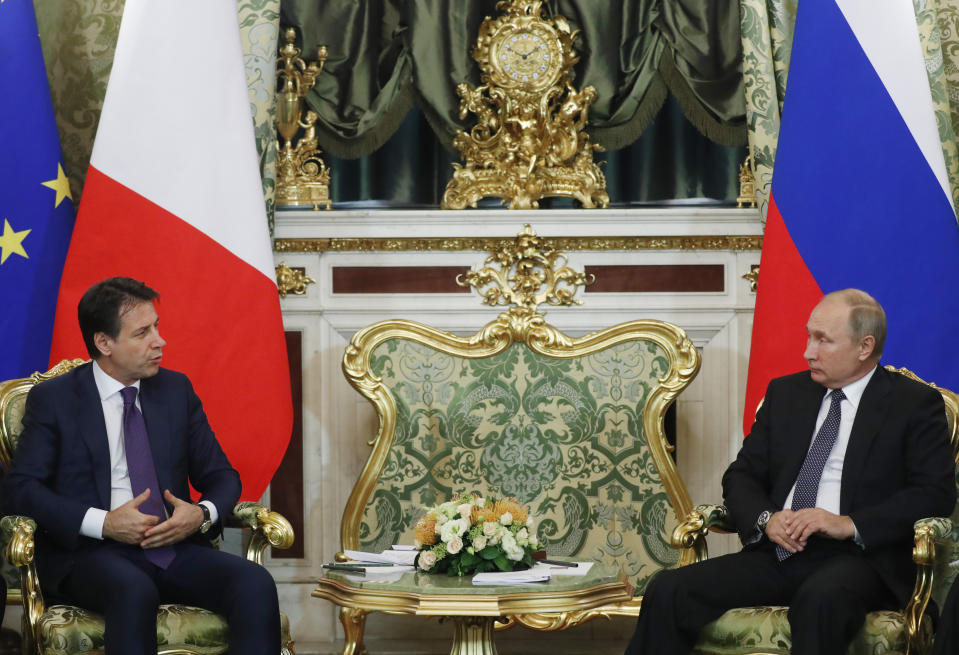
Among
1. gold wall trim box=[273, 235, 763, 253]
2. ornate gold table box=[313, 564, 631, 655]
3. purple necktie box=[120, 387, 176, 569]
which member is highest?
gold wall trim box=[273, 235, 763, 253]

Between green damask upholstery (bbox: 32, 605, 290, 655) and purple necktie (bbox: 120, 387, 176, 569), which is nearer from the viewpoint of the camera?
green damask upholstery (bbox: 32, 605, 290, 655)

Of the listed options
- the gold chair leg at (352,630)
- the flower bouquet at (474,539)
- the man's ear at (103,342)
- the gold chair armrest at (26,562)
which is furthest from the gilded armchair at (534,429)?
the gold chair armrest at (26,562)

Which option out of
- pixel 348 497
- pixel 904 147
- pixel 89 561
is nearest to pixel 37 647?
pixel 89 561

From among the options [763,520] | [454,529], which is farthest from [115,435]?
[763,520]

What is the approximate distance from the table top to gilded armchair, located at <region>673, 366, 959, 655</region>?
30cm

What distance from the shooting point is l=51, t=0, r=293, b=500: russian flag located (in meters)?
3.79

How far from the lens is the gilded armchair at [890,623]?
9.37 ft

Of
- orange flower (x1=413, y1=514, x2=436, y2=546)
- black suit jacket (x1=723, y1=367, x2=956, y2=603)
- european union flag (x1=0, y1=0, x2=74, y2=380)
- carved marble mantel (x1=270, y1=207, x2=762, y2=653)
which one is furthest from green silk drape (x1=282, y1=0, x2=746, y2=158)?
orange flower (x1=413, y1=514, x2=436, y2=546)

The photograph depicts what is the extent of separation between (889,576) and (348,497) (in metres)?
2.05

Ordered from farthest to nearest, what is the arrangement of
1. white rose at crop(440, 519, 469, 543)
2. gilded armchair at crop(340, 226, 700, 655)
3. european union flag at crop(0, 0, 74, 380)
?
gilded armchair at crop(340, 226, 700, 655)
european union flag at crop(0, 0, 74, 380)
white rose at crop(440, 519, 469, 543)

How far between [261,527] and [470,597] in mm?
651

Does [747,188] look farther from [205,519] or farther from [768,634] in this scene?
[205,519]

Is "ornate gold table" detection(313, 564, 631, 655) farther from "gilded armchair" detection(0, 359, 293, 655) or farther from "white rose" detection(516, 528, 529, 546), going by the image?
"gilded armchair" detection(0, 359, 293, 655)

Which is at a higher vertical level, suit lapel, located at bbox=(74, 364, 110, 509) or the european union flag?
the european union flag
